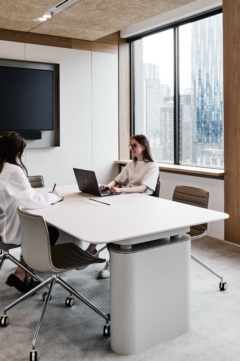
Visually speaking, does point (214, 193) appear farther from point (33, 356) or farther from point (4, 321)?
point (33, 356)

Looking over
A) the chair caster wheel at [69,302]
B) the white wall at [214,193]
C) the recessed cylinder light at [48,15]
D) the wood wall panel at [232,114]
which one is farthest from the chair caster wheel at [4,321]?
the recessed cylinder light at [48,15]

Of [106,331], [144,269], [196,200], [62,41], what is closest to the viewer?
[144,269]

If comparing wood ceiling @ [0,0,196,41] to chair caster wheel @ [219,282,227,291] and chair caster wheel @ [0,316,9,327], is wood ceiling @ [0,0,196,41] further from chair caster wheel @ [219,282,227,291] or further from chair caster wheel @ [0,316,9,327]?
→ chair caster wheel @ [0,316,9,327]

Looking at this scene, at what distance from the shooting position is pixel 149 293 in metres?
2.61

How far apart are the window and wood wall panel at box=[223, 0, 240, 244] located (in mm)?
519

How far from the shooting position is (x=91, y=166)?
21.5 feet

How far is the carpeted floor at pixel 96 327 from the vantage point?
255 centimetres

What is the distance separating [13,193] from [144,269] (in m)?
1.21

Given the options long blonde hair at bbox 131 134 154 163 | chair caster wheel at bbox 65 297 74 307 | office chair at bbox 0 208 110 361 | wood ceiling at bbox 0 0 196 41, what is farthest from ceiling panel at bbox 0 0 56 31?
chair caster wheel at bbox 65 297 74 307

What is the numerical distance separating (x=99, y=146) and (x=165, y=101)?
1225 millimetres

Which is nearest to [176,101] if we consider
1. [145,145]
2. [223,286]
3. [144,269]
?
[145,145]

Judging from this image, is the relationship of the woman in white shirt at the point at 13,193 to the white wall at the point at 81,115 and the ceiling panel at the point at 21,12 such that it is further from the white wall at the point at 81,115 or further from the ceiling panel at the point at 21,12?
the white wall at the point at 81,115

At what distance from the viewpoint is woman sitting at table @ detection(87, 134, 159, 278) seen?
4.08 metres

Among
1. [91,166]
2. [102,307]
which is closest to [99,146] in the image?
[91,166]
